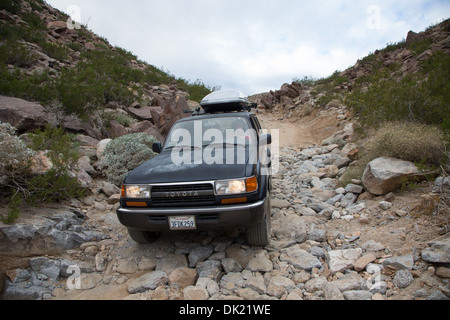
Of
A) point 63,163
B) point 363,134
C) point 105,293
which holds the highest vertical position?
point 363,134

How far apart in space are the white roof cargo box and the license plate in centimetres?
433

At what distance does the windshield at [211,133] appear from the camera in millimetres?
3893

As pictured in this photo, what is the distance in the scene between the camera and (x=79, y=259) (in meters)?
3.21

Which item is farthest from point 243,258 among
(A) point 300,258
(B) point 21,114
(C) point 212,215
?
(B) point 21,114

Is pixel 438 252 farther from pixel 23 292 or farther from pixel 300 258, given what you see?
pixel 23 292

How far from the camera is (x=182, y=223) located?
9.06 feet

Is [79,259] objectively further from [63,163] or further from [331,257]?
[331,257]

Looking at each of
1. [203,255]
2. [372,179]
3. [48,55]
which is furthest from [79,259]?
[48,55]

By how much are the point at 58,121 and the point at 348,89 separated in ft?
56.1

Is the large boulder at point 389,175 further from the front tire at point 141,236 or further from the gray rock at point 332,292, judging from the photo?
the front tire at point 141,236

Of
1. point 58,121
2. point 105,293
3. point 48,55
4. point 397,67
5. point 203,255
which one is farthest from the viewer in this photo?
point 397,67

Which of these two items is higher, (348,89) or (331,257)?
(348,89)

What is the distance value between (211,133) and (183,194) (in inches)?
58.5

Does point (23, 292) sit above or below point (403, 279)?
below
